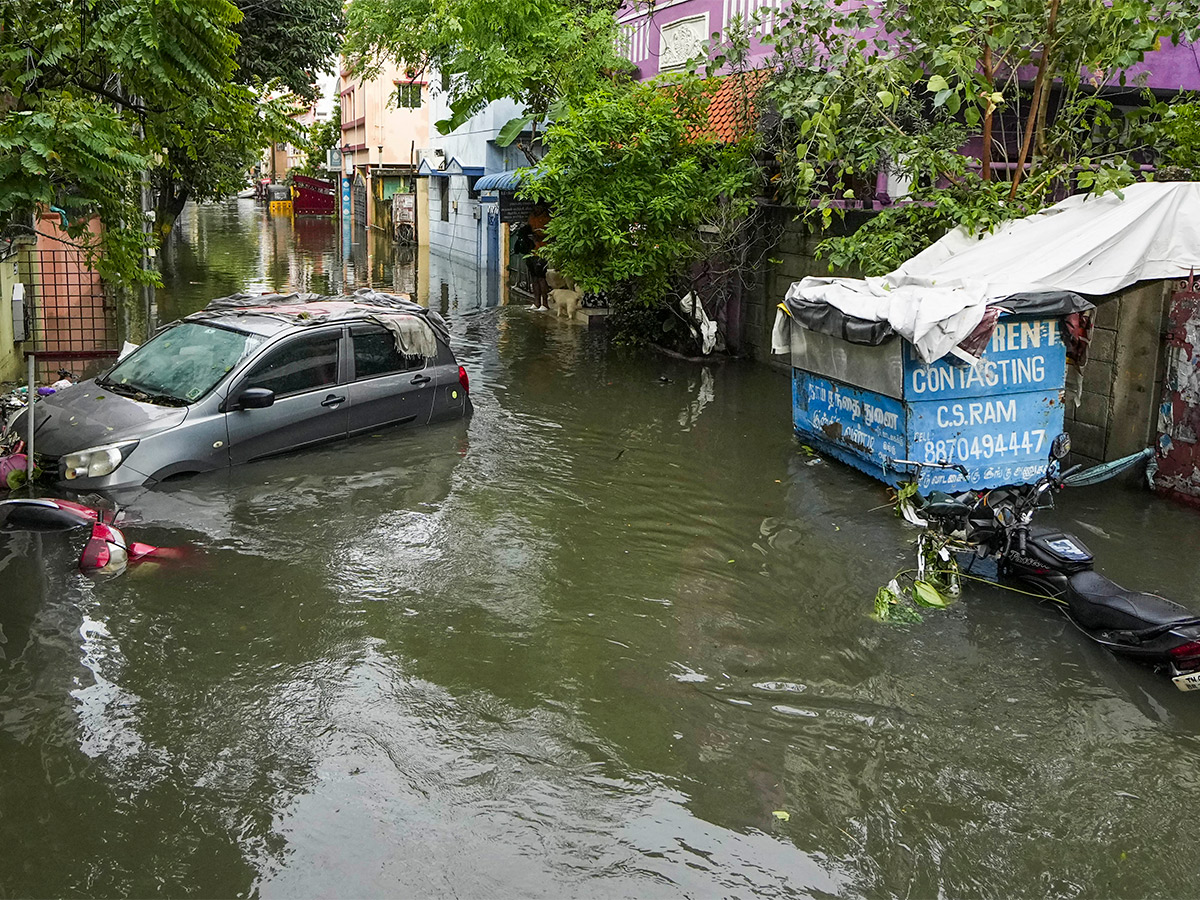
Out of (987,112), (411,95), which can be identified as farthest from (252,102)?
(411,95)

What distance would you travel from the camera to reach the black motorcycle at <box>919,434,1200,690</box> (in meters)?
5.89

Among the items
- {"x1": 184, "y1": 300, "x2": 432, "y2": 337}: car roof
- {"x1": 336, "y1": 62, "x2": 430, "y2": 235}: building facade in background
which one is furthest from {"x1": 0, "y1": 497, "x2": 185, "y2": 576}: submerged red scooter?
{"x1": 336, "y1": 62, "x2": 430, "y2": 235}: building facade in background

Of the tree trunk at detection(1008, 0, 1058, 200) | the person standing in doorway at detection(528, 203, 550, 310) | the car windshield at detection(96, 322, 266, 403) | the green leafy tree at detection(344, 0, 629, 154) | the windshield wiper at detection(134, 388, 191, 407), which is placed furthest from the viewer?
the person standing in doorway at detection(528, 203, 550, 310)

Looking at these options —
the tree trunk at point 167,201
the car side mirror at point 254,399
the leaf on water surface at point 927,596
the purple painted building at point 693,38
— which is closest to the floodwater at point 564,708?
the leaf on water surface at point 927,596

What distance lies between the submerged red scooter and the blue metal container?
5.78 metres

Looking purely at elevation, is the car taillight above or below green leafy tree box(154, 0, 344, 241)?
below

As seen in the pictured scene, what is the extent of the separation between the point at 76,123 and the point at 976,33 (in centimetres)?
795

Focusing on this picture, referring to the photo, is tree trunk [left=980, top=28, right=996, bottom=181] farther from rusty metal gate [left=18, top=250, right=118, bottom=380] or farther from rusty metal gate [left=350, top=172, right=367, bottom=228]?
rusty metal gate [left=350, top=172, right=367, bottom=228]

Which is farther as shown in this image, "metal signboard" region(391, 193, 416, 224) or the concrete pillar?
"metal signboard" region(391, 193, 416, 224)

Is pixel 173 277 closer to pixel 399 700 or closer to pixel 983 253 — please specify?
pixel 983 253

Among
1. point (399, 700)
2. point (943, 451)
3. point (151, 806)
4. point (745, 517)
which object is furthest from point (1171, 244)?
point (151, 806)

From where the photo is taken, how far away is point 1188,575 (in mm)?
7680

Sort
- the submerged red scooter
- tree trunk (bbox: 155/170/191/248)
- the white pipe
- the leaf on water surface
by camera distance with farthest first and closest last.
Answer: tree trunk (bbox: 155/170/191/248)
the white pipe
the submerged red scooter
the leaf on water surface

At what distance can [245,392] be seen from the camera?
9.11 m
